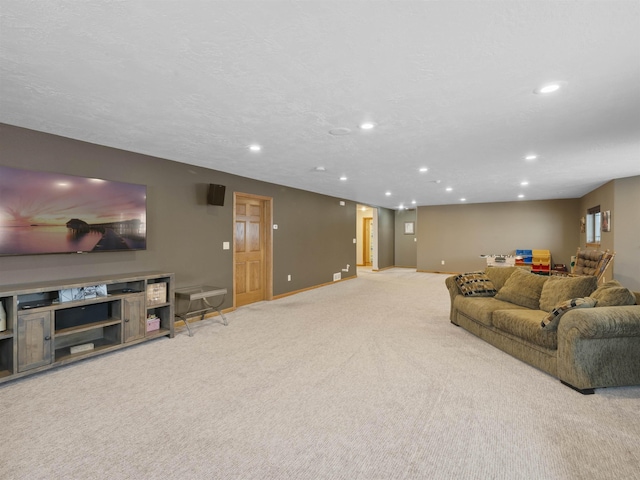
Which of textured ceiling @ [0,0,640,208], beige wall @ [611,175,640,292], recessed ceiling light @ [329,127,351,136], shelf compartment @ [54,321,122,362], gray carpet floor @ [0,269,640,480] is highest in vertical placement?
textured ceiling @ [0,0,640,208]

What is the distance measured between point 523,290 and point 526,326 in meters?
0.99

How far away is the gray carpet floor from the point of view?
6.10 feet

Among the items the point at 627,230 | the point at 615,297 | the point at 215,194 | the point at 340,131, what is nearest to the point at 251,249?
the point at 215,194

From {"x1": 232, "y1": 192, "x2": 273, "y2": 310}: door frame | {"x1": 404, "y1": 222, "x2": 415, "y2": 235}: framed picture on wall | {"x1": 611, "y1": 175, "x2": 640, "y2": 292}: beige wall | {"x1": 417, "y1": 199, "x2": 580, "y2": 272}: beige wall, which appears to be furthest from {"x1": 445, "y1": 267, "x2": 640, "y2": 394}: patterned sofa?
{"x1": 404, "y1": 222, "x2": 415, "y2": 235}: framed picture on wall

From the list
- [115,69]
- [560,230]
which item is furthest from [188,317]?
[560,230]

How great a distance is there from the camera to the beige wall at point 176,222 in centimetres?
334

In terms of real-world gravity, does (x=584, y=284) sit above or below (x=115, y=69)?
below

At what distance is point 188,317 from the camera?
15.7ft

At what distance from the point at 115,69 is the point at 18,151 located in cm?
195

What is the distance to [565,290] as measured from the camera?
3.47 meters

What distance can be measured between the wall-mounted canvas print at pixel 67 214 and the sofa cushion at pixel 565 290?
4747mm

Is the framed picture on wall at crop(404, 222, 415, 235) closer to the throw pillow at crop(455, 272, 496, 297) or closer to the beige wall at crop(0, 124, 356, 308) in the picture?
the beige wall at crop(0, 124, 356, 308)

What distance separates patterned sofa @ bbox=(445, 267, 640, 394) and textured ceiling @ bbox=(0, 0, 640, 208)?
163cm

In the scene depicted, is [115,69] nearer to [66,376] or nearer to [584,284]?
[66,376]
